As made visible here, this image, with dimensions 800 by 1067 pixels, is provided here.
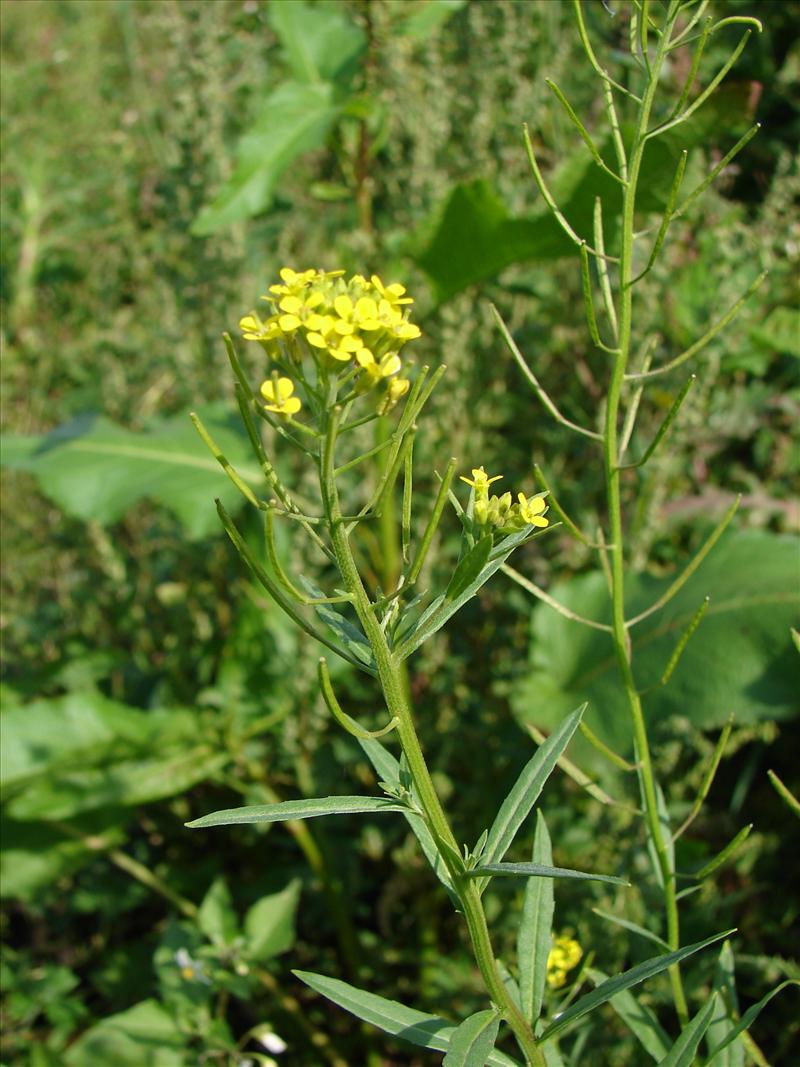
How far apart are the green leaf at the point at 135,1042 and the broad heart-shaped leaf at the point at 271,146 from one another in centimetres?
141

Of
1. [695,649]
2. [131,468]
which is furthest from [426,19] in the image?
[695,649]

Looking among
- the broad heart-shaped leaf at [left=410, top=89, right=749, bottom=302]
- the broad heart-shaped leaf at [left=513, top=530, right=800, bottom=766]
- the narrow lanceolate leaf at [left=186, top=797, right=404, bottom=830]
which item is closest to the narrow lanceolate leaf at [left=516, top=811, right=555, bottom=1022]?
the narrow lanceolate leaf at [left=186, top=797, right=404, bottom=830]

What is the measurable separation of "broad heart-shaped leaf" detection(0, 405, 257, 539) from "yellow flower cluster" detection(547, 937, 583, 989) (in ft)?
3.34

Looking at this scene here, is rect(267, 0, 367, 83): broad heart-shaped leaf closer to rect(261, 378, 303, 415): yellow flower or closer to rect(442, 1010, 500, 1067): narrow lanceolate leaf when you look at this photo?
rect(261, 378, 303, 415): yellow flower

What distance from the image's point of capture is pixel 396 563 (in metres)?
2.18

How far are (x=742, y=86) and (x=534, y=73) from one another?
1104 millimetres

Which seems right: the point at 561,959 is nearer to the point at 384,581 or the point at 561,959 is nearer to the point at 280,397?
the point at 280,397

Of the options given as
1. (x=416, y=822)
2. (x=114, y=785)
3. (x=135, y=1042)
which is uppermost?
(x=416, y=822)

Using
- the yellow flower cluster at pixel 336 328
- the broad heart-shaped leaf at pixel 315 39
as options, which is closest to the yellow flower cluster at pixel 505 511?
the yellow flower cluster at pixel 336 328

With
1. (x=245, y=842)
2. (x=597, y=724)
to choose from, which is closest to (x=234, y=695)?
(x=245, y=842)

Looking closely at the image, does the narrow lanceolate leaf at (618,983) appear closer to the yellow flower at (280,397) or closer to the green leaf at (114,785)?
the yellow flower at (280,397)

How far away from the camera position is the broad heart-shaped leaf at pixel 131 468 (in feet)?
6.76

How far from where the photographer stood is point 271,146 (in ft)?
6.66

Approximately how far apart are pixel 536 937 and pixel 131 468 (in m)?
1.44
